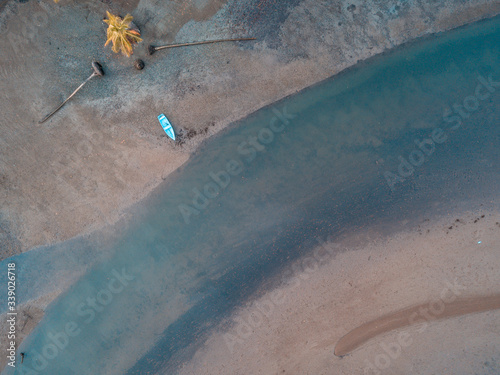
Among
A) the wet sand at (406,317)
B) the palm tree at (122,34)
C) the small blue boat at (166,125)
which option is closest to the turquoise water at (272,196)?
the small blue boat at (166,125)

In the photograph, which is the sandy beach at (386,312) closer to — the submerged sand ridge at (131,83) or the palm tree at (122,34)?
the submerged sand ridge at (131,83)

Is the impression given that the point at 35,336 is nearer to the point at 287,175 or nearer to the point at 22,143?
the point at 22,143

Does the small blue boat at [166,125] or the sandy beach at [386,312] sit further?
the small blue boat at [166,125]

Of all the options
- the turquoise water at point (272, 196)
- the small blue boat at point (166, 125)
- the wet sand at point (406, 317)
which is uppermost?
the small blue boat at point (166, 125)

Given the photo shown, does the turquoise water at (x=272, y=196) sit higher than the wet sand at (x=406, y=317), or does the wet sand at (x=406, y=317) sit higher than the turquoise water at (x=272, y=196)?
the turquoise water at (x=272, y=196)

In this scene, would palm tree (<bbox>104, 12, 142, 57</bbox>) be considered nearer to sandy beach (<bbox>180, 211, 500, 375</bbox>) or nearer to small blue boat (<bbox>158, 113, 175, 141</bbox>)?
small blue boat (<bbox>158, 113, 175, 141</bbox>)

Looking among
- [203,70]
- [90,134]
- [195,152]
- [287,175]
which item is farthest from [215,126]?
[90,134]

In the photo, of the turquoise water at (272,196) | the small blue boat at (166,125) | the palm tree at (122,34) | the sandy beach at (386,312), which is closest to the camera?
the palm tree at (122,34)

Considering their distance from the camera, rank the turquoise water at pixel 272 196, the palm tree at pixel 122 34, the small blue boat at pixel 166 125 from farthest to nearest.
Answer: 1. the turquoise water at pixel 272 196
2. the small blue boat at pixel 166 125
3. the palm tree at pixel 122 34
